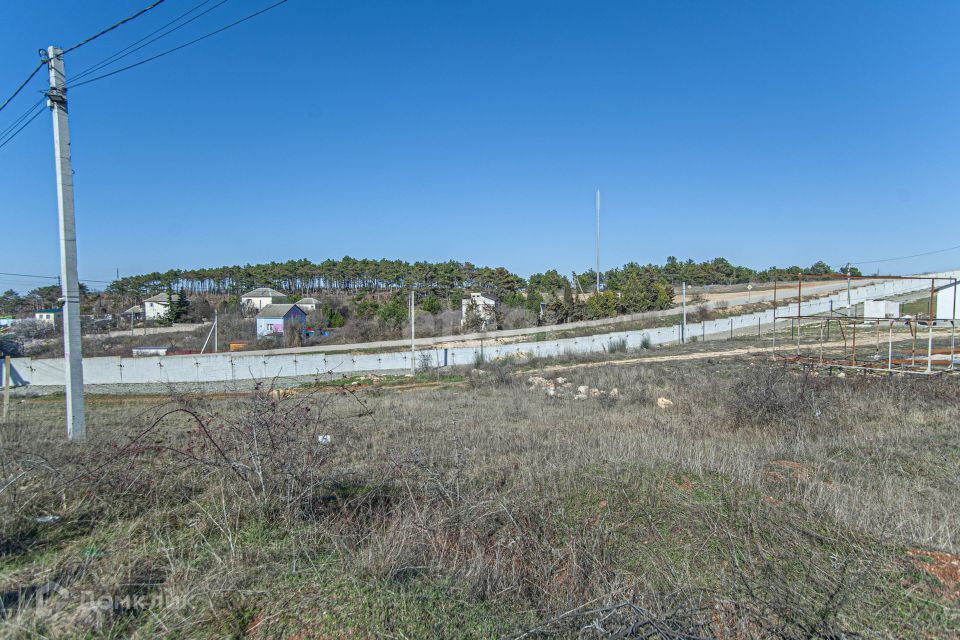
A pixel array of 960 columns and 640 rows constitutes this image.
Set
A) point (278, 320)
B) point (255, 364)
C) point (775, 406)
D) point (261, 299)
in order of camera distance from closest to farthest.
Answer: point (775, 406) → point (255, 364) → point (278, 320) → point (261, 299)

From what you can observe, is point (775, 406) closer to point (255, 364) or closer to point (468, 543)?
point (468, 543)

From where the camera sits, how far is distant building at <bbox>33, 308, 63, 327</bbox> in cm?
5898

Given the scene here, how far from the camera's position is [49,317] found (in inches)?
2726

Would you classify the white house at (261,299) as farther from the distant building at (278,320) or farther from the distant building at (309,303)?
the distant building at (278,320)

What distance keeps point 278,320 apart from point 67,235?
5071 cm

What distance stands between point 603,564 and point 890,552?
87.8 inches

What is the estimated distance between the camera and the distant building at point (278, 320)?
55.8 m

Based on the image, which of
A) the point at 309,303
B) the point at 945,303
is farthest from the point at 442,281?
the point at 945,303

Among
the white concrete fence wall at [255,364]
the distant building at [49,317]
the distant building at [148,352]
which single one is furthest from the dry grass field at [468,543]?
the distant building at [49,317]

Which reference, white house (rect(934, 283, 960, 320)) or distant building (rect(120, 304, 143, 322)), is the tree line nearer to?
distant building (rect(120, 304, 143, 322))

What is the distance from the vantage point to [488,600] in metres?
3.28

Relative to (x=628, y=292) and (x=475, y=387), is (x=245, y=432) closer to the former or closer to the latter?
(x=475, y=387)

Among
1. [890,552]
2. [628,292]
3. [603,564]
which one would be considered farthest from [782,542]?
[628,292]

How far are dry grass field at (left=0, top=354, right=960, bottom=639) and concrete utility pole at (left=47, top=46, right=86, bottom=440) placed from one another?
2.03 m
